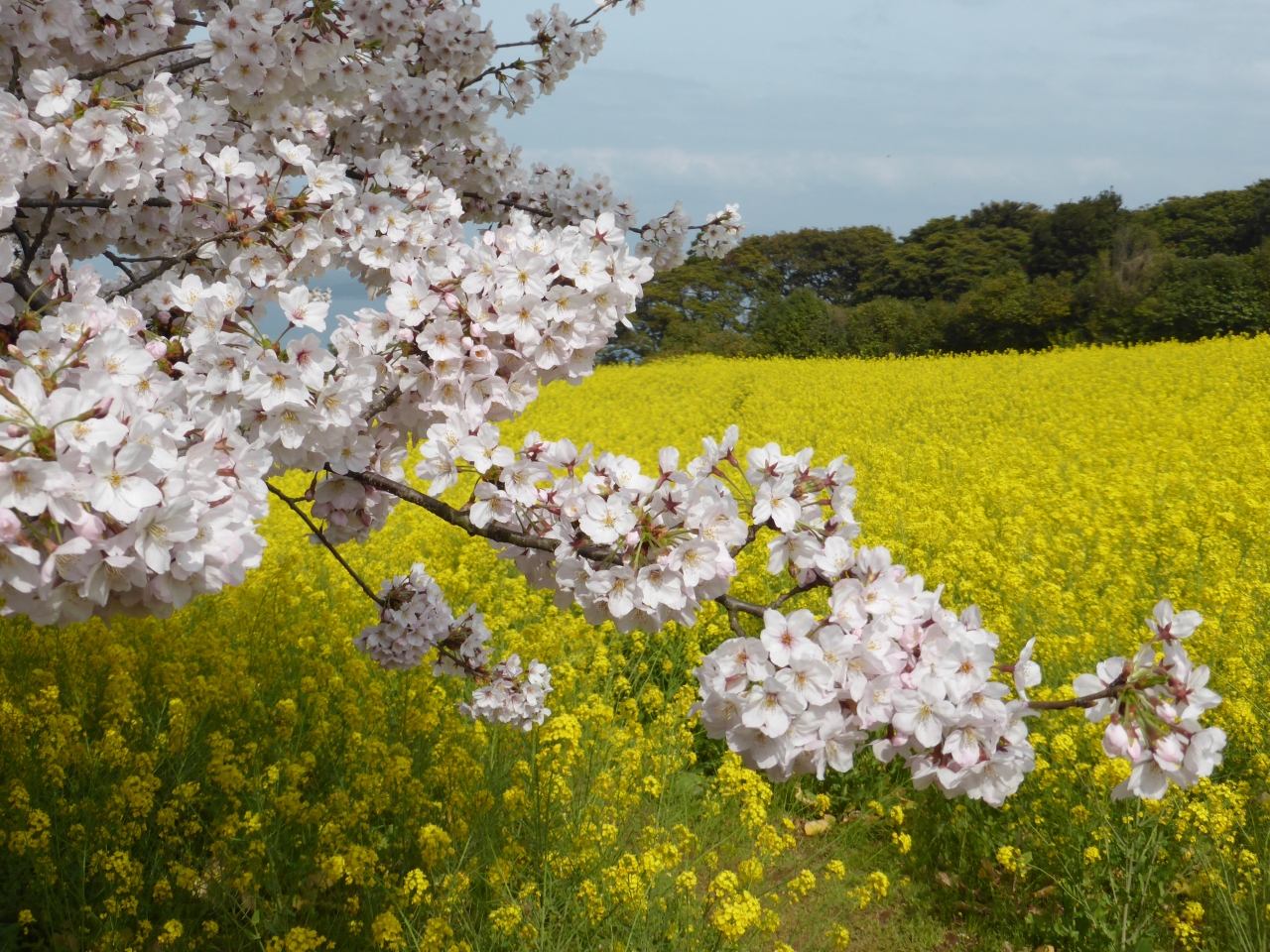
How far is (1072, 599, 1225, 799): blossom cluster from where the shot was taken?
161cm

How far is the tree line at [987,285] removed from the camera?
26578 mm

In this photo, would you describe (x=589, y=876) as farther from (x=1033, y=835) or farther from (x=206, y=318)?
(x=206, y=318)

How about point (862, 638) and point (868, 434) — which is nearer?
point (862, 638)

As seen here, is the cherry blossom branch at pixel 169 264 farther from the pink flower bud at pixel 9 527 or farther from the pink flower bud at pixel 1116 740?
the pink flower bud at pixel 1116 740

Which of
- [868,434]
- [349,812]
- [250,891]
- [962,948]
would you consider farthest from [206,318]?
[868,434]

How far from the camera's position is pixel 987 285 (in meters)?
30.4

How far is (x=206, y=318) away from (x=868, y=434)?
1032 cm

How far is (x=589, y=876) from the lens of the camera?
3182mm

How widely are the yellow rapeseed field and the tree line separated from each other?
21840mm

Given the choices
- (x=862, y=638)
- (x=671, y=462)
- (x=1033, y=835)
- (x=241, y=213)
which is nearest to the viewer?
(x=862, y=638)

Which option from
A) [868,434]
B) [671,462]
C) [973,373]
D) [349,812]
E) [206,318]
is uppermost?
[206,318]

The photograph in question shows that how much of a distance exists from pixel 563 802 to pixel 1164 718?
8.12ft

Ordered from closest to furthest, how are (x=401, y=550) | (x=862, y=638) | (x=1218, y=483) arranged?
(x=862, y=638), (x=401, y=550), (x=1218, y=483)

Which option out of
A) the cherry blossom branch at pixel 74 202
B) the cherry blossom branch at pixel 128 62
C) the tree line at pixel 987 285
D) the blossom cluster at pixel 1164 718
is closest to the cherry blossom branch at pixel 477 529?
the blossom cluster at pixel 1164 718
